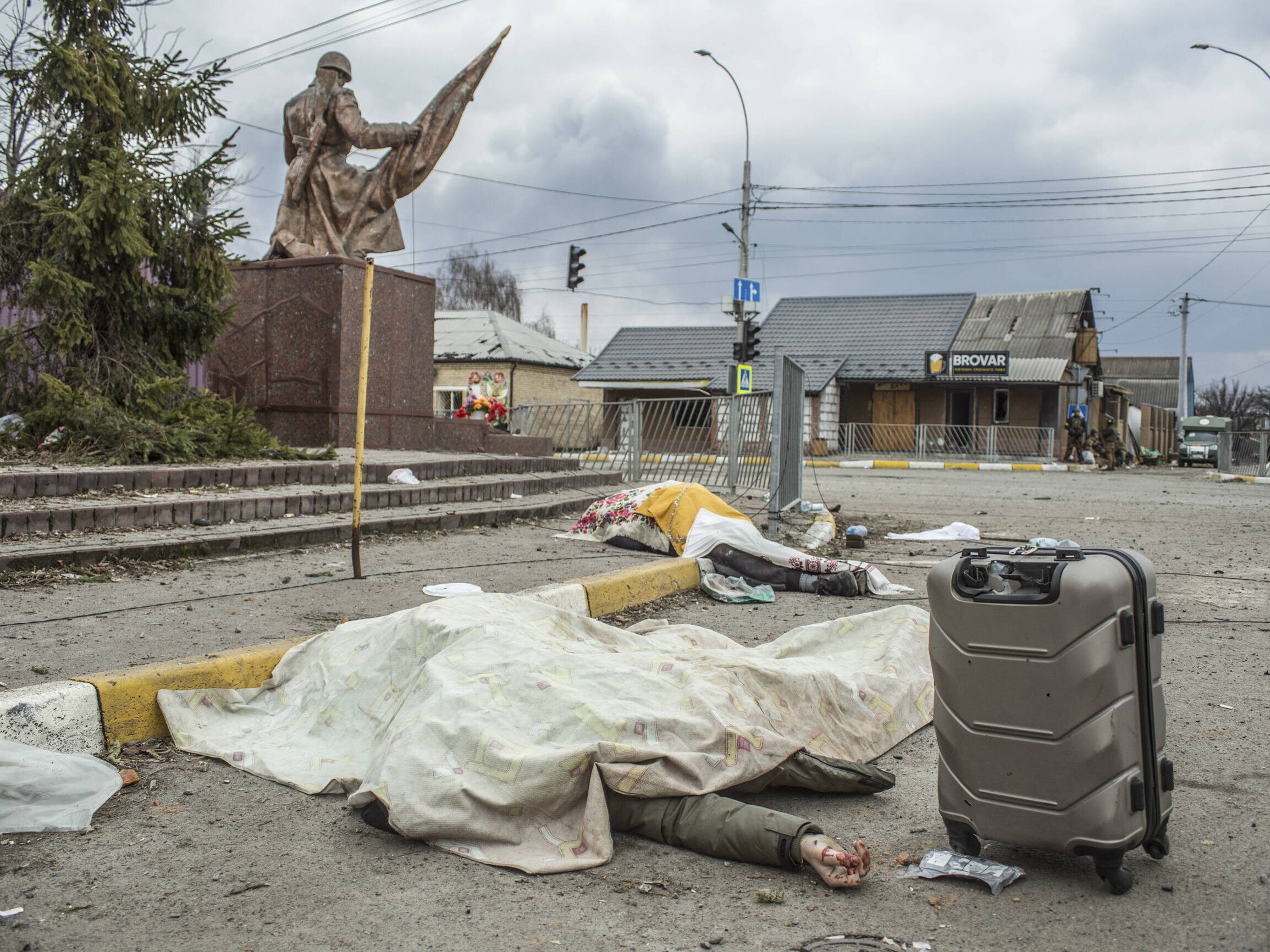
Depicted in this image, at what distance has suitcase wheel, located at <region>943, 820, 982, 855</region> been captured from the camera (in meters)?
2.58

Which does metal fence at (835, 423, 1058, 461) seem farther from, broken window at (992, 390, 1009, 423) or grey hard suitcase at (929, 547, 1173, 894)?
grey hard suitcase at (929, 547, 1173, 894)

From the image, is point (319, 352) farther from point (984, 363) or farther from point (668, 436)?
point (984, 363)

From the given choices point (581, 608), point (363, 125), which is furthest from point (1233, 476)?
point (581, 608)

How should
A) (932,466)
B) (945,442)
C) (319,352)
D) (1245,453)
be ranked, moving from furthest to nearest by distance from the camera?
(945,442) < (932,466) < (1245,453) < (319,352)

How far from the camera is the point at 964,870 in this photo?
97.7 inches

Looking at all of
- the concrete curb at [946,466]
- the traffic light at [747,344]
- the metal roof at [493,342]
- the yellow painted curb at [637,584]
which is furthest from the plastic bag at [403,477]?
the metal roof at [493,342]

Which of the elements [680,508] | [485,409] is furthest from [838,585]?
[485,409]

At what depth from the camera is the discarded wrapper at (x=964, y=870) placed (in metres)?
2.43

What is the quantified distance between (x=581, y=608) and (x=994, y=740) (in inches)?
127

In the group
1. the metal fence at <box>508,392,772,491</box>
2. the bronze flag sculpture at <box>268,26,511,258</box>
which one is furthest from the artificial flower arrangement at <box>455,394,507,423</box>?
the bronze flag sculpture at <box>268,26,511,258</box>

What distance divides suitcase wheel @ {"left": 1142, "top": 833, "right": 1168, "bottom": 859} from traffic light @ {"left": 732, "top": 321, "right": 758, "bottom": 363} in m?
19.9

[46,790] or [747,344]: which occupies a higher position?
[747,344]

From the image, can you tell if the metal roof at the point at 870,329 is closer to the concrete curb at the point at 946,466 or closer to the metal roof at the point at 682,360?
the metal roof at the point at 682,360

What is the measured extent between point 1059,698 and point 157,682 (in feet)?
9.41
